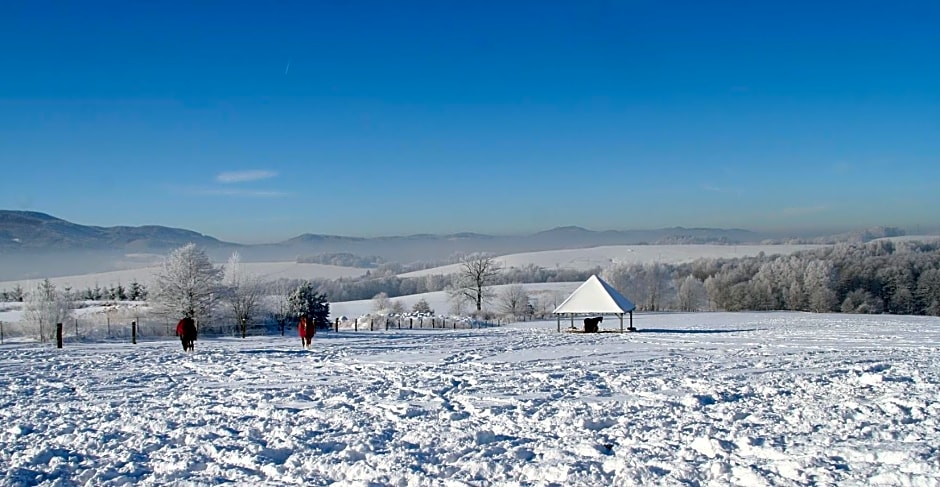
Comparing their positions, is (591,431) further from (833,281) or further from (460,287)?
(833,281)

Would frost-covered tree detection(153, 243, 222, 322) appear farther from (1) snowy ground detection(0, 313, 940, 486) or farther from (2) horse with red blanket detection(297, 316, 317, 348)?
(1) snowy ground detection(0, 313, 940, 486)

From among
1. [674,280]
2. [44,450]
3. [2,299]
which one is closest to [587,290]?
[44,450]

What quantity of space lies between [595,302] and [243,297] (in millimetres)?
21833

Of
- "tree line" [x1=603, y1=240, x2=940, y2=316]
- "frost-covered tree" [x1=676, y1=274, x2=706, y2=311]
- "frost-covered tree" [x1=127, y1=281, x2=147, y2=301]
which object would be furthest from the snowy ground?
"frost-covered tree" [x1=676, y1=274, x2=706, y2=311]

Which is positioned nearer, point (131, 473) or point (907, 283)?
point (131, 473)

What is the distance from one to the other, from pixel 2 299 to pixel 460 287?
51417 millimetres

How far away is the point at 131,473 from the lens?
832cm

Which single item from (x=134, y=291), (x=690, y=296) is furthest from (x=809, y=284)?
(x=134, y=291)

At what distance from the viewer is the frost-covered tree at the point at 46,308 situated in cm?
3406

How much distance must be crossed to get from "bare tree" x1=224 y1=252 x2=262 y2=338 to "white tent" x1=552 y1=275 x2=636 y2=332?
1903 centimetres

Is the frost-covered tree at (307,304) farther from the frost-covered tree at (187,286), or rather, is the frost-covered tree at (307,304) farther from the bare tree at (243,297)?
the frost-covered tree at (187,286)

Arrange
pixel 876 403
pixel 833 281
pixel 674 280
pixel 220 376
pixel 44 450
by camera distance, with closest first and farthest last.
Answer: pixel 44 450, pixel 876 403, pixel 220 376, pixel 833 281, pixel 674 280

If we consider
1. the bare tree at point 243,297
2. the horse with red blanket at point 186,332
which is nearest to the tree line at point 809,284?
the bare tree at point 243,297

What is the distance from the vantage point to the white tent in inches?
1555
